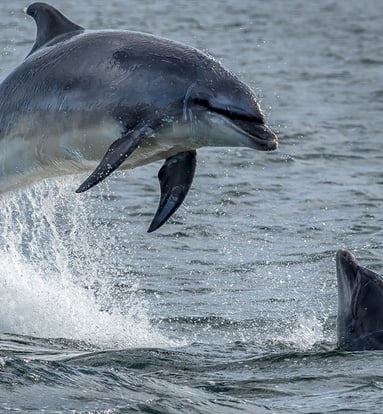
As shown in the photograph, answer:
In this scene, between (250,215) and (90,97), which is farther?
(250,215)

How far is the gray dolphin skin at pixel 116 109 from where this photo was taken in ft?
35.4

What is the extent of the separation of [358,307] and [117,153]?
10.1ft

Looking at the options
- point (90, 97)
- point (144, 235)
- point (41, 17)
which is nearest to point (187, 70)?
point (90, 97)

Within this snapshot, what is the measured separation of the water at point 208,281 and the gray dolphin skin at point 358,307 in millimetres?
263

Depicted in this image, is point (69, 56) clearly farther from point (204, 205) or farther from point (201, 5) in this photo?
point (201, 5)

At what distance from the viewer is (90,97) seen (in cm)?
1145

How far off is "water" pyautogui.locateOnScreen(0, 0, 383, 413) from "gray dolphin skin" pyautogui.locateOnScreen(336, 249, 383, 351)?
0.26 metres

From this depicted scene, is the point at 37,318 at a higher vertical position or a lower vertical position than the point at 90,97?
lower

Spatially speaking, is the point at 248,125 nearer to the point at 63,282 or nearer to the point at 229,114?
the point at 229,114

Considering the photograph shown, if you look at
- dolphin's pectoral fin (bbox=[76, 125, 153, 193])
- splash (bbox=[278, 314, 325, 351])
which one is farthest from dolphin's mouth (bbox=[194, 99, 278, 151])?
splash (bbox=[278, 314, 325, 351])

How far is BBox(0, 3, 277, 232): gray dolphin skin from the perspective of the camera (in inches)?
425

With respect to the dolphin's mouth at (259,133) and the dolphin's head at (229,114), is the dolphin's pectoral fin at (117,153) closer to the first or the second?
the dolphin's head at (229,114)

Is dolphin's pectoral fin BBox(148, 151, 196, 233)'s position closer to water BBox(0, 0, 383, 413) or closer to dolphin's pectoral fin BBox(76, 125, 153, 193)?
dolphin's pectoral fin BBox(76, 125, 153, 193)

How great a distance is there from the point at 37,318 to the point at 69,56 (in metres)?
3.36
